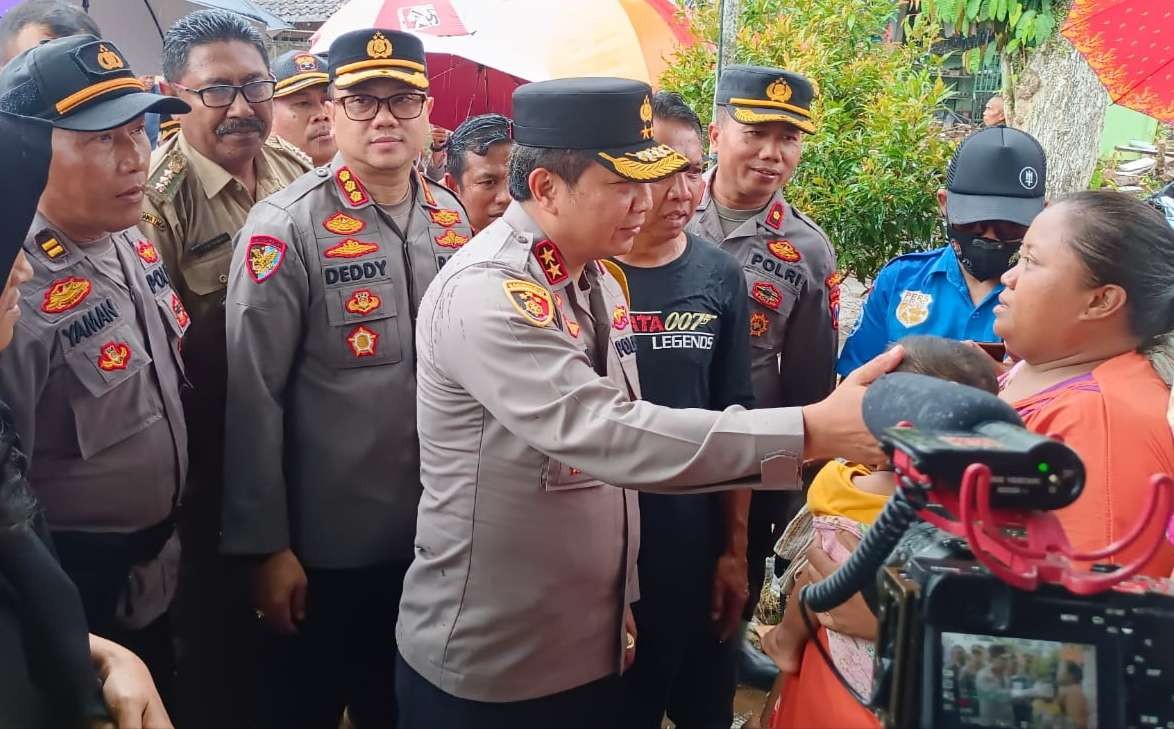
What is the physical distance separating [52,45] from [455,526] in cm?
159

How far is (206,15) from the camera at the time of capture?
3203mm

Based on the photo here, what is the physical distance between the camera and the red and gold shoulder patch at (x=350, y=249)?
2620 mm

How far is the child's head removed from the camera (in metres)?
1.67

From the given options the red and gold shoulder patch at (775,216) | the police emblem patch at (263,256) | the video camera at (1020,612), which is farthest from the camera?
Answer: the red and gold shoulder patch at (775,216)

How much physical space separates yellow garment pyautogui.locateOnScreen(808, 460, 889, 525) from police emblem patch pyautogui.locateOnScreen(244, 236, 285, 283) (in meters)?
1.55

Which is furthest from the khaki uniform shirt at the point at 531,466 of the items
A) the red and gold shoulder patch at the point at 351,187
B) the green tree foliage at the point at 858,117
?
the green tree foliage at the point at 858,117

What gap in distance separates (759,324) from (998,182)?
33.5 inches

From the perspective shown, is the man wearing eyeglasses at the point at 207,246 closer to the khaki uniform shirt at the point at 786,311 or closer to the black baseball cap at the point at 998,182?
the khaki uniform shirt at the point at 786,311

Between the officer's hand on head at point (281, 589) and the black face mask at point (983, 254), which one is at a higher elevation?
the black face mask at point (983, 254)

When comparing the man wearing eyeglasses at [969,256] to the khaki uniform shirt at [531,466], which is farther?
the man wearing eyeglasses at [969,256]

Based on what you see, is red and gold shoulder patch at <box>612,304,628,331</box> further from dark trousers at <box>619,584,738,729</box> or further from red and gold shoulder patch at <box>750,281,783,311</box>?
red and gold shoulder patch at <box>750,281,783,311</box>

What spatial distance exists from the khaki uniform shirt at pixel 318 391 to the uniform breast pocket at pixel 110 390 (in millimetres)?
246

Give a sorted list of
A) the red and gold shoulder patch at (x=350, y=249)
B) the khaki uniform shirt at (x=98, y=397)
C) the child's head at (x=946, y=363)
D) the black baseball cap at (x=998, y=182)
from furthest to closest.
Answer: the black baseball cap at (x=998, y=182), the red and gold shoulder patch at (x=350, y=249), the khaki uniform shirt at (x=98, y=397), the child's head at (x=946, y=363)

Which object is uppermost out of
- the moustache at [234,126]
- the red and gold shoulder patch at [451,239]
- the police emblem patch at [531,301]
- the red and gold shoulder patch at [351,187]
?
the moustache at [234,126]
